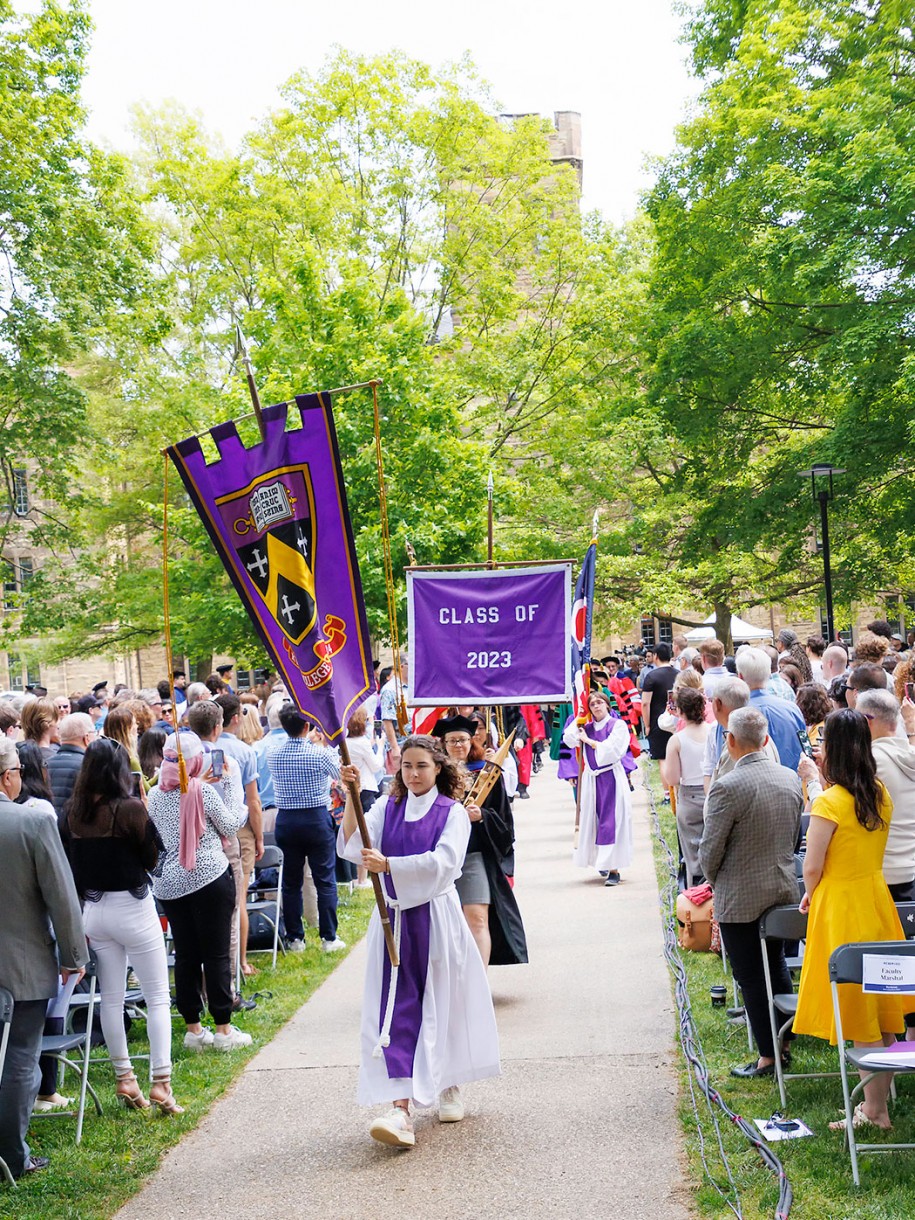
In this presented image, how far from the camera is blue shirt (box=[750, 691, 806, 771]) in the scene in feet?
28.5

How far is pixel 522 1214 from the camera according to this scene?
548 cm

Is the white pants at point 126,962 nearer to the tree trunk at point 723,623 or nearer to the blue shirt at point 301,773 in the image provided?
the blue shirt at point 301,773

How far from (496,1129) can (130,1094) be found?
2.01 metres

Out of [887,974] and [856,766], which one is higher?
[856,766]

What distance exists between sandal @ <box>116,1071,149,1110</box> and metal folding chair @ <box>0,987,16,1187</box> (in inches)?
42.6

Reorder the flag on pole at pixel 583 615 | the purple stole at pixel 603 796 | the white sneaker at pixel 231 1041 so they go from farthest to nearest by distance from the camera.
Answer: the purple stole at pixel 603 796 → the flag on pole at pixel 583 615 → the white sneaker at pixel 231 1041

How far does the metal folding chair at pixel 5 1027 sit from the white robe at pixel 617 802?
8.00m

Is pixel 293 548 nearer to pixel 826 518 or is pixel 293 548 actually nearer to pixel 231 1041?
pixel 231 1041

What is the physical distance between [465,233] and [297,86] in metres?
5.20

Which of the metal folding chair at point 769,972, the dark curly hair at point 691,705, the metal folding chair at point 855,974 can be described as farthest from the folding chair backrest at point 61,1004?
the dark curly hair at point 691,705

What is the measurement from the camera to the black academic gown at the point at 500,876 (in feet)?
28.3

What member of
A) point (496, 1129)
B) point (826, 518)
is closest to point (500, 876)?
point (496, 1129)

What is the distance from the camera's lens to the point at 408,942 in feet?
21.7

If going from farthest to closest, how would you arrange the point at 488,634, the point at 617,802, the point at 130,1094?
the point at 617,802 < the point at 488,634 < the point at 130,1094
